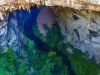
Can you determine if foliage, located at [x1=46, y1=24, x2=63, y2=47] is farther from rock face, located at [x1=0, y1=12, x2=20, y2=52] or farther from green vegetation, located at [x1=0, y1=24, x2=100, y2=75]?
rock face, located at [x1=0, y1=12, x2=20, y2=52]

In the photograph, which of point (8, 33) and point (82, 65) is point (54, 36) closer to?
point (82, 65)

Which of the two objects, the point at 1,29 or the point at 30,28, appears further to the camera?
the point at 30,28

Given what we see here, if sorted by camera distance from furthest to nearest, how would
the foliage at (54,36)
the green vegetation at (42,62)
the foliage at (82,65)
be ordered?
the foliage at (54,36) → the foliage at (82,65) → the green vegetation at (42,62)

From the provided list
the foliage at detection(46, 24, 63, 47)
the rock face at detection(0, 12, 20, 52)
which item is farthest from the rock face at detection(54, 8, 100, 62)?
the rock face at detection(0, 12, 20, 52)

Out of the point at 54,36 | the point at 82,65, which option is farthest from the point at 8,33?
the point at 82,65

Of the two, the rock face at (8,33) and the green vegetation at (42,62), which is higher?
the rock face at (8,33)

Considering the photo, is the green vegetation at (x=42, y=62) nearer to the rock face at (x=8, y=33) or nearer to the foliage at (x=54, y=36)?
the foliage at (x=54, y=36)

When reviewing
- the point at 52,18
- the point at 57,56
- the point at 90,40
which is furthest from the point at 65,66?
the point at 52,18

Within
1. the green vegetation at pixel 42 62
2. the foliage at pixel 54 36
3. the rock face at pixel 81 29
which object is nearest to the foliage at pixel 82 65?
the green vegetation at pixel 42 62

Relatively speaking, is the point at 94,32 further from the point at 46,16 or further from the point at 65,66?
the point at 46,16
